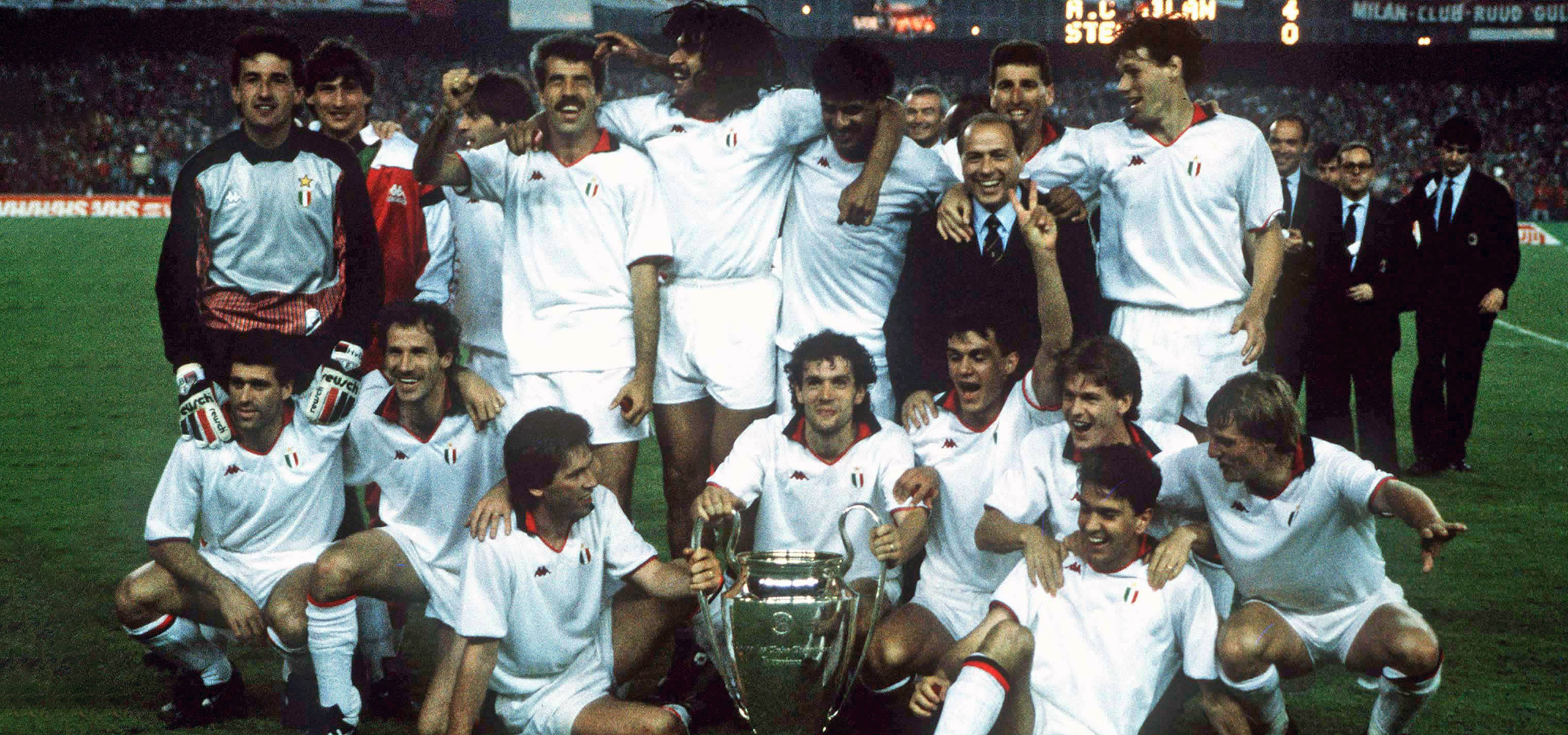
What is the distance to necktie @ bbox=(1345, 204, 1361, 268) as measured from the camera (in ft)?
26.0

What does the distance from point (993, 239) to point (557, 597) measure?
176cm

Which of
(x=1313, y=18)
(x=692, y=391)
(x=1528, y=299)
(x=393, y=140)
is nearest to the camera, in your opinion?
(x=692, y=391)

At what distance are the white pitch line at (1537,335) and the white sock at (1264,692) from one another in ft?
37.2

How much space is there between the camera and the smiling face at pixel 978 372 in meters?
4.39

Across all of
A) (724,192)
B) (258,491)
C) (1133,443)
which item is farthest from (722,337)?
(258,491)

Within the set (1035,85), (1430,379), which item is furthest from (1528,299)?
(1035,85)

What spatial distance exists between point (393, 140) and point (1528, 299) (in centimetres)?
1475

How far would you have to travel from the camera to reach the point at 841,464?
175 inches

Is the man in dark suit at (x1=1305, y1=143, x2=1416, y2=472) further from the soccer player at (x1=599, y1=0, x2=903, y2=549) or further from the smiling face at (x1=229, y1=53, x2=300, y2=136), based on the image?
the smiling face at (x1=229, y1=53, x2=300, y2=136)

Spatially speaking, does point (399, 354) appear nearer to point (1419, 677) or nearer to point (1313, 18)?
point (1419, 677)

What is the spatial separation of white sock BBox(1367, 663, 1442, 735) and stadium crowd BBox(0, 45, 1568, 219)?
27.3 m

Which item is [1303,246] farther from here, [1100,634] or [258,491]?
[258,491]

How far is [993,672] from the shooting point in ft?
11.9

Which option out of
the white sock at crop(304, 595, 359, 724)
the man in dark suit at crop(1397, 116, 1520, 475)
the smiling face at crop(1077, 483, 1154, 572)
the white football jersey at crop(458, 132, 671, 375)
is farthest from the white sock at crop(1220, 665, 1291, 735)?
the man in dark suit at crop(1397, 116, 1520, 475)
